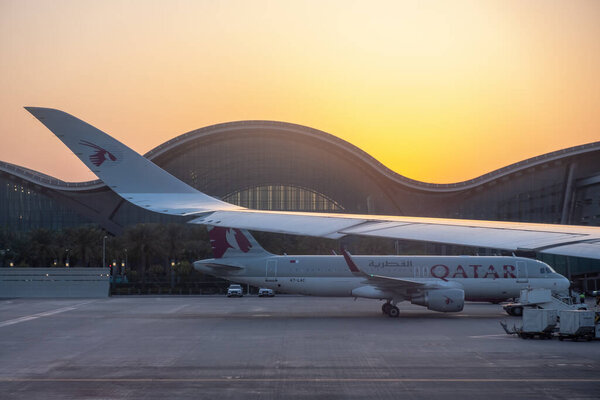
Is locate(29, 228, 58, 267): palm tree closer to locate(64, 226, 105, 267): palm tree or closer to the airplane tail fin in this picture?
locate(64, 226, 105, 267): palm tree

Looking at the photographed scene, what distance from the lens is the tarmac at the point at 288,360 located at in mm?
17719

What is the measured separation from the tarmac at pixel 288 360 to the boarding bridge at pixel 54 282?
1237 inches

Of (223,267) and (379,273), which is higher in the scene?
(223,267)

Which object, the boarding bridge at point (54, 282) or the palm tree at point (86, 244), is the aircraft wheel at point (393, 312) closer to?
the boarding bridge at point (54, 282)

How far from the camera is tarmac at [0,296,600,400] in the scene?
1772cm

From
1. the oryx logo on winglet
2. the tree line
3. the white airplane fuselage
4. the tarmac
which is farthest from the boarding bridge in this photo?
the oryx logo on winglet

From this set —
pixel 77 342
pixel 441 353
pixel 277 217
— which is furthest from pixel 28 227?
pixel 277 217

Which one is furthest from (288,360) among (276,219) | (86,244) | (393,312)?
(86,244)

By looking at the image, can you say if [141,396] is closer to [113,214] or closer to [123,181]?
[123,181]

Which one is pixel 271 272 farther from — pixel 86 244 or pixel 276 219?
pixel 86 244

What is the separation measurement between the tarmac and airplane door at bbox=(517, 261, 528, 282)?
17.7ft

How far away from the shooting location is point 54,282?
228ft

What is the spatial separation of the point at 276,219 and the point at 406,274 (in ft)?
101

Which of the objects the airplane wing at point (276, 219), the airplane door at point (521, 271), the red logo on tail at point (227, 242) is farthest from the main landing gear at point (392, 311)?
the airplane wing at point (276, 219)
